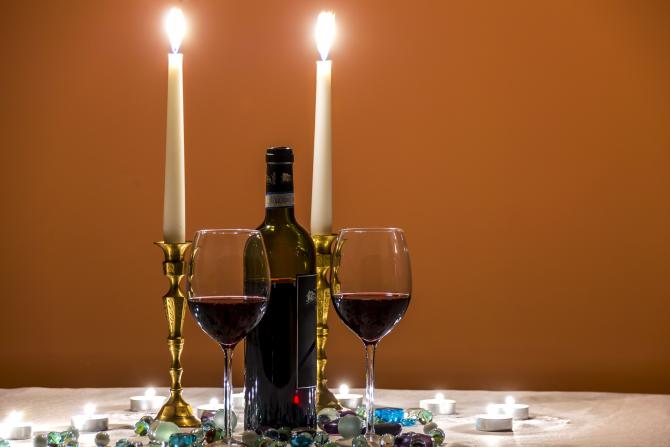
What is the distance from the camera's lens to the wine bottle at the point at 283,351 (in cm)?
99

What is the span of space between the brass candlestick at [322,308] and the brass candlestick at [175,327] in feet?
0.52

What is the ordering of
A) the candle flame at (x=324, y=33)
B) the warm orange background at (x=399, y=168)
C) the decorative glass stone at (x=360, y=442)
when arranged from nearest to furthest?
the decorative glass stone at (x=360, y=442)
the candle flame at (x=324, y=33)
the warm orange background at (x=399, y=168)

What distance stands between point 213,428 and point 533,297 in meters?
1.52

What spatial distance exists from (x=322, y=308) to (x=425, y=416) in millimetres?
174

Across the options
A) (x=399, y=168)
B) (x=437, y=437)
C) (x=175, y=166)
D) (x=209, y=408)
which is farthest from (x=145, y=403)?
(x=399, y=168)

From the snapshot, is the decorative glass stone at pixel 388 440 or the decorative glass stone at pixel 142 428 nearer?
the decorative glass stone at pixel 388 440

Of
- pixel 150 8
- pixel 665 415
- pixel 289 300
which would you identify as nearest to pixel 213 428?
pixel 289 300

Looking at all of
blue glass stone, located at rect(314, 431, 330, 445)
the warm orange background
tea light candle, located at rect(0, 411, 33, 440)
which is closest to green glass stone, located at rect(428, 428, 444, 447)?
blue glass stone, located at rect(314, 431, 330, 445)

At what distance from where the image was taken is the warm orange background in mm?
2330

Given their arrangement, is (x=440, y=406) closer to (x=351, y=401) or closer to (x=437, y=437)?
(x=351, y=401)

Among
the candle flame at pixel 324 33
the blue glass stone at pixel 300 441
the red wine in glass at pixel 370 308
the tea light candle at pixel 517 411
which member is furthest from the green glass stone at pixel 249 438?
the candle flame at pixel 324 33

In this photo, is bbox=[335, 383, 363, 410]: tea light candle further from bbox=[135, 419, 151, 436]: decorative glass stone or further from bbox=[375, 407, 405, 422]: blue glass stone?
bbox=[135, 419, 151, 436]: decorative glass stone

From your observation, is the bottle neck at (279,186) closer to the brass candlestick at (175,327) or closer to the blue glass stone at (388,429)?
the brass candlestick at (175,327)

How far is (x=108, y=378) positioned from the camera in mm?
2438
